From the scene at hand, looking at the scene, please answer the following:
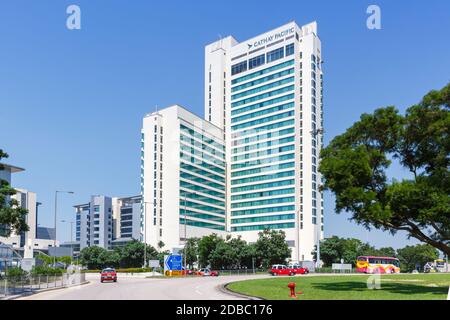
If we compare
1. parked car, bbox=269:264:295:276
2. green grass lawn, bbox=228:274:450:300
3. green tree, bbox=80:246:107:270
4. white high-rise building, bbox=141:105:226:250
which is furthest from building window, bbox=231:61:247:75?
green grass lawn, bbox=228:274:450:300

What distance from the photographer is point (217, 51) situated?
568ft

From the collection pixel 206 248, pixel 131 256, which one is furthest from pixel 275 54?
pixel 131 256

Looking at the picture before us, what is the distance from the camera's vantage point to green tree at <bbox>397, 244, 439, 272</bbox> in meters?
142

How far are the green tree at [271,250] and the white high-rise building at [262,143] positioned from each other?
3617cm

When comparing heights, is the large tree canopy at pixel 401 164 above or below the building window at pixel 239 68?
below

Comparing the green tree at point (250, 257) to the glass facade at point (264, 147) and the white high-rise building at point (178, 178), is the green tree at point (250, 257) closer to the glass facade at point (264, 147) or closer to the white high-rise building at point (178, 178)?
the white high-rise building at point (178, 178)

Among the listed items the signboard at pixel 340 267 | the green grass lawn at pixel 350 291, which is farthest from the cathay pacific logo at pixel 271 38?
the green grass lawn at pixel 350 291

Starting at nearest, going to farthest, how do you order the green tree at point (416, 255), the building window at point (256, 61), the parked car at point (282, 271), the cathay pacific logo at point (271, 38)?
1. the parked car at point (282, 271)
2. the green tree at point (416, 255)
3. the cathay pacific logo at point (271, 38)
4. the building window at point (256, 61)

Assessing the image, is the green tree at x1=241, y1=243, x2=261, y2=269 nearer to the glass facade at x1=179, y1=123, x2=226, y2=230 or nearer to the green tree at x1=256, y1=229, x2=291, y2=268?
the green tree at x1=256, y1=229, x2=291, y2=268

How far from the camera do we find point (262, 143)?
513 feet

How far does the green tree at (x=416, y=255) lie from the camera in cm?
14250

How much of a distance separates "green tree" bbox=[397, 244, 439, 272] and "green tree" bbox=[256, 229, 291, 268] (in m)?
60.3

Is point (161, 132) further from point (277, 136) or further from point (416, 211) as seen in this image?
point (416, 211)
